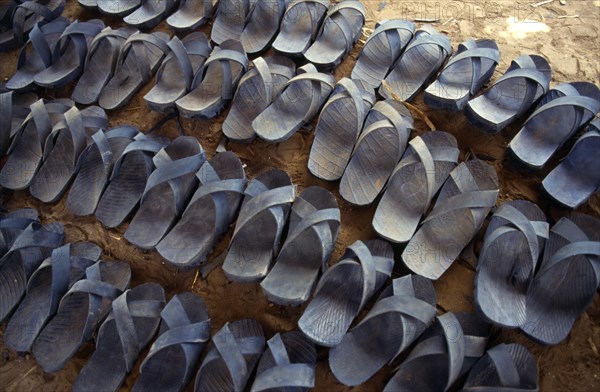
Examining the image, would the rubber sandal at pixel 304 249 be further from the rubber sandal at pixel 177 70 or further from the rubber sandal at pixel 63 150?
the rubber sandal at pixel 63 150

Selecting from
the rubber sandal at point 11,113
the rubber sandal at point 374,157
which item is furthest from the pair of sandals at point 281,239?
the rubber sandal at point 11,113

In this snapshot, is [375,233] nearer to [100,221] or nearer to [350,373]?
[350,373]

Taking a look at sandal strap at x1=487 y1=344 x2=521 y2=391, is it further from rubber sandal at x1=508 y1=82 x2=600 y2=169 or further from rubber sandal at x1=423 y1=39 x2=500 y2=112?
rubber sandal at x1=423 y1=39 x2=500 y2=112

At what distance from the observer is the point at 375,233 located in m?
1.90

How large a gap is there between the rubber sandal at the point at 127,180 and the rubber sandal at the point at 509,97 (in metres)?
1.27

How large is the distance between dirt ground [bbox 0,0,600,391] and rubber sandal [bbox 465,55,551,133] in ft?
0.28

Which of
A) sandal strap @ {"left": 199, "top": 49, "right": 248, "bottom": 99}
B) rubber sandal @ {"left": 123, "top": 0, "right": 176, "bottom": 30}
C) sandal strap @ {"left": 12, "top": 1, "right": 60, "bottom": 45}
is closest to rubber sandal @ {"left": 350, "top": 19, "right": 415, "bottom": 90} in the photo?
sandal strap @ {"left": 199, "top": 49, "right": 248, "bottom": 99}

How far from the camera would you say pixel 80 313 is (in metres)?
2.01

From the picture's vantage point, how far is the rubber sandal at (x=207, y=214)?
1871 mm

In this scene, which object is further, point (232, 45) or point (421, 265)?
point (232, 45)

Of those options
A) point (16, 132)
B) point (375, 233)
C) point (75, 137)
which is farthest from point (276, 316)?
point (16, 132)

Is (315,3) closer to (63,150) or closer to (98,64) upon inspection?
(98,64)

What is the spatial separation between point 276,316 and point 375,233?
0.46m

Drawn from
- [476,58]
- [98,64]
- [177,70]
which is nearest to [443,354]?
[476,58]
